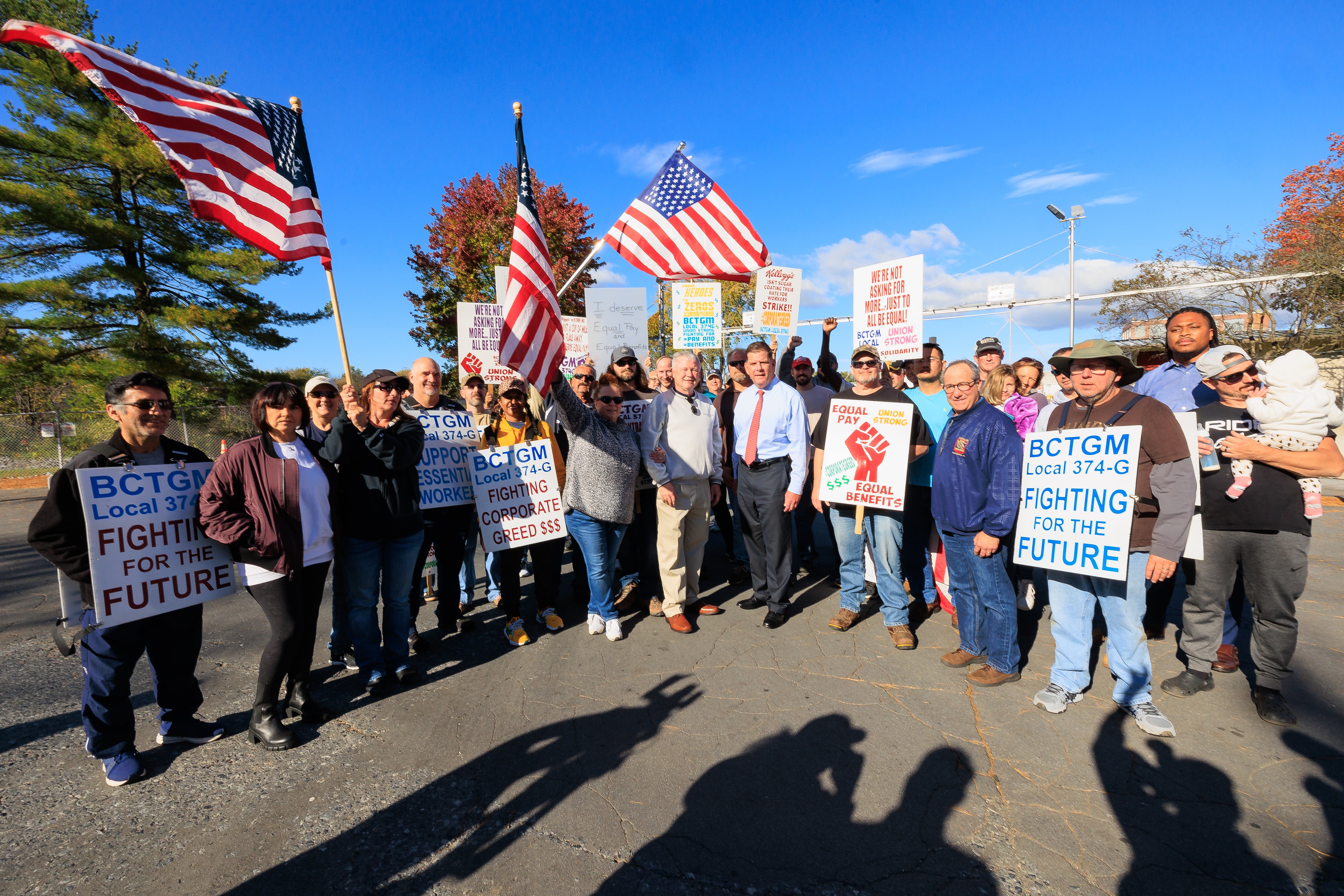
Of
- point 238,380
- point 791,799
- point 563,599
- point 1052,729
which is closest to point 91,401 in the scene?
point 238,380

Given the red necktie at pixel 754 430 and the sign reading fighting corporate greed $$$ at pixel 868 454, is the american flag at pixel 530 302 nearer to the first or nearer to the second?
the red necktie at pixel 754 430

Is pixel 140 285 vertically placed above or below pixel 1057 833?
above

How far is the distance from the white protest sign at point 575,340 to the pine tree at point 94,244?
24.3ft

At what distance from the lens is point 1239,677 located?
→ 4027 mm

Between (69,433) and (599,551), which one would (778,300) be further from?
(69,433)

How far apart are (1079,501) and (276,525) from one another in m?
4.78

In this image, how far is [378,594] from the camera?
4.26m

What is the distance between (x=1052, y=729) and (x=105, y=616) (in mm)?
5278

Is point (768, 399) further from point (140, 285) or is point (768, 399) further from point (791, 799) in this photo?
point (140, 285)

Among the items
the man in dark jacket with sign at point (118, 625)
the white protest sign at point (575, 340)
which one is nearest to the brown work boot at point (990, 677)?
the man in dark jacket with sign at point (118, 625)

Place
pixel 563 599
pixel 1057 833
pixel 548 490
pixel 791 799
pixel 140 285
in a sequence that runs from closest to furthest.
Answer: pixel 1057 833
pixel 791 799
pixel 548 490
pixel 563 599
pixel 140 285

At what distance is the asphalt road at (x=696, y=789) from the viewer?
2.46 meters

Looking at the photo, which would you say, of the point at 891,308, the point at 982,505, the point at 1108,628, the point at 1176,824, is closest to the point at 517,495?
the point at 982,505

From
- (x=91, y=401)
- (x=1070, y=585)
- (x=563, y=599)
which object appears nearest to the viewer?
(x=1070, y=585)
